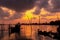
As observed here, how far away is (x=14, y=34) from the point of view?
10025cm

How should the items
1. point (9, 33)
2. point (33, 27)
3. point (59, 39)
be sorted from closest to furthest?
point (59, 39), point (9, 33), point (33, 27)

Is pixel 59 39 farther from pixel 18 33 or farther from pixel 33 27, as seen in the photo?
pixel 33 27

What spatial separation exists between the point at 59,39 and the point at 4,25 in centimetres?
4836

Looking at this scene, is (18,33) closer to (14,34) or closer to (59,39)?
(14,34)

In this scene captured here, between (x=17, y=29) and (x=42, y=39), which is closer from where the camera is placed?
(x=42, y=39)

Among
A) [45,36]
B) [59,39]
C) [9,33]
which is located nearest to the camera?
[59,39]

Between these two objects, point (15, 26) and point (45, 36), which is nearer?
point (45, 36)

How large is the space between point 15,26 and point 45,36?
2069 cm

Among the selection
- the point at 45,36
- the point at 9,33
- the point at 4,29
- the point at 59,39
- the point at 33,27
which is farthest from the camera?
the point at 33,27

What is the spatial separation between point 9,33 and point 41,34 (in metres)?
18.4

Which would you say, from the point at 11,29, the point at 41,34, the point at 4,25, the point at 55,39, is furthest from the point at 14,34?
the point at 55,39

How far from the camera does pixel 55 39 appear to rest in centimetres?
6512

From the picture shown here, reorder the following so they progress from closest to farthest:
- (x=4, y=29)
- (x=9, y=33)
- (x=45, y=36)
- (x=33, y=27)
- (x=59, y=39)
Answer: (x=59, y=39), (x=45, y=36), (x=9, y=33), (x=4, y=29), (x=33, y=27)

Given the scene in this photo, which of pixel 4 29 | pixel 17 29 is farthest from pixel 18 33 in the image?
pixel 4 29
